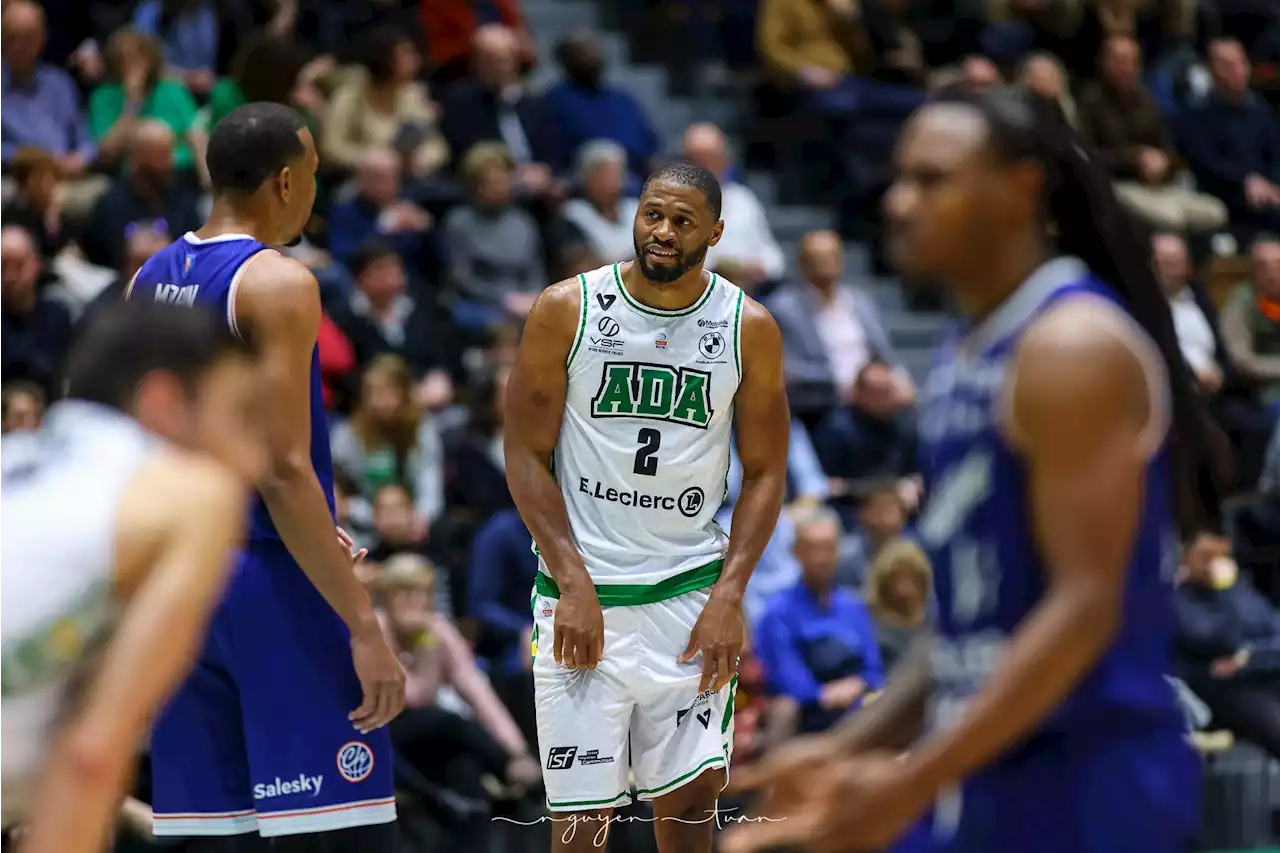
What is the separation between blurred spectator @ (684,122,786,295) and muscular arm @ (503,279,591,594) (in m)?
5.46

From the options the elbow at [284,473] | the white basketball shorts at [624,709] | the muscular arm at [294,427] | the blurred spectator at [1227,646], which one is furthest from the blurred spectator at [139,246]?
the blurred spectator at [1227,646]

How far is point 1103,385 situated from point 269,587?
272cm

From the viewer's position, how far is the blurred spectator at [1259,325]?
12164 millimetres

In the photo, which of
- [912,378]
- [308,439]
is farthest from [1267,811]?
[308,439]

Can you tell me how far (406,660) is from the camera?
8492mm

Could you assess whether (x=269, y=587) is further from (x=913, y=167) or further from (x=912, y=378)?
(x=912, y=378)

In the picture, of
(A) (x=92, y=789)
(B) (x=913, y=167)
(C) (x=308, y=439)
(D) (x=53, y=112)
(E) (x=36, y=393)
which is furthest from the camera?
(D) (x=53, y=112)

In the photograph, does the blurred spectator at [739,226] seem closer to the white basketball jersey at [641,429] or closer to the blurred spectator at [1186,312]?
the blurred spectator at [1186,312]

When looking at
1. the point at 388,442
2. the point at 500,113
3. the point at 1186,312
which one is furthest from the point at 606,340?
the point at 1186,312

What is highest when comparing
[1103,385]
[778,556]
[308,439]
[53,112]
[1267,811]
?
[1103,385]

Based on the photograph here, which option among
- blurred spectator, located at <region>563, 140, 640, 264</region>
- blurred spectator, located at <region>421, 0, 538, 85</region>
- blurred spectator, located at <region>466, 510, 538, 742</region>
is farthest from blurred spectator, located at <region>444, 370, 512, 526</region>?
blurred spectator, located at <region>421, 0, 538, 85</region>

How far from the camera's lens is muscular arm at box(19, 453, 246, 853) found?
9.10 ft

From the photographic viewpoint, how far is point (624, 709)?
5703 millimetres

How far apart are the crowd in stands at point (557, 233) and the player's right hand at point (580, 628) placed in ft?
8.60
